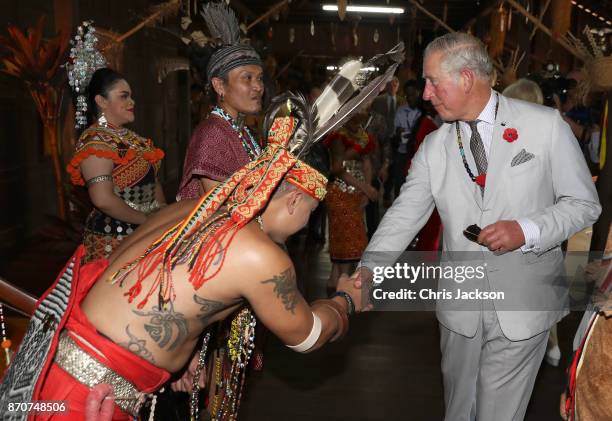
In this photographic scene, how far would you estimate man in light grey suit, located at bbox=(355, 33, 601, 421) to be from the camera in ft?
6.86

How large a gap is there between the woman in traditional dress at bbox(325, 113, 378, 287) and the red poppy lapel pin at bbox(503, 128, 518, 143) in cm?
328

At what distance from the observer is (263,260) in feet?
5.25

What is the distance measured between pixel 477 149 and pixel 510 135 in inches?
5.3

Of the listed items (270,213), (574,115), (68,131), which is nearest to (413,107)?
(574,115)

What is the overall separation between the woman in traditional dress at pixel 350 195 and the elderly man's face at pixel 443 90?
3.18m

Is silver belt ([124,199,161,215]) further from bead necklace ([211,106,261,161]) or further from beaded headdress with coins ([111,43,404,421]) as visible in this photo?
beaded headdress with coins ([111,43,404,421])

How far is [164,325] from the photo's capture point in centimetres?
165

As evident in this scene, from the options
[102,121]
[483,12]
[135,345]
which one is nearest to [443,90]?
[135,345]

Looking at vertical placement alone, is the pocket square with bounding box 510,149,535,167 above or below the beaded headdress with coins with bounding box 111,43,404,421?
below

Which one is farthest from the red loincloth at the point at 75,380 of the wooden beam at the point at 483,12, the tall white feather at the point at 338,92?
the wooden beam at the point at 483,12

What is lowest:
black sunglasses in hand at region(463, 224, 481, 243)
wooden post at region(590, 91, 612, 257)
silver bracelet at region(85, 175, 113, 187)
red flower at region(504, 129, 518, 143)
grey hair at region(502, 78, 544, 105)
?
wooden post at region(590, 91, 612, 257)

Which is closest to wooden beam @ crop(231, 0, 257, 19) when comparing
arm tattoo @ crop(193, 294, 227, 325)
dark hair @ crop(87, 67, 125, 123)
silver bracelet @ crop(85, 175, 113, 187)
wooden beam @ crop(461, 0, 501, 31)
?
wooden beam @ crop(461, 0, 501, 31)

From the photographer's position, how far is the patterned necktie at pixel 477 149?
221cm

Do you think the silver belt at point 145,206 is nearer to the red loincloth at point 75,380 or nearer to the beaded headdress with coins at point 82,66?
the beaded headdress with coins at point 82,66
